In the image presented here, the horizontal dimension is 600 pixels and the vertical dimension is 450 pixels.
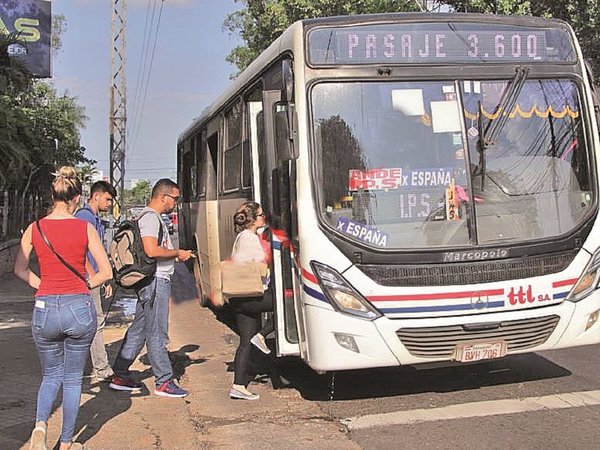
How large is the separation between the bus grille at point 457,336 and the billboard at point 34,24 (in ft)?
106

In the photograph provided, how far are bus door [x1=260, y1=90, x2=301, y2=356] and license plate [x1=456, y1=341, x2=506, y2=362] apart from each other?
134 centimetres

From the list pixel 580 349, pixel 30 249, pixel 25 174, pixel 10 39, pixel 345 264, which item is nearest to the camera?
pixel 30 249

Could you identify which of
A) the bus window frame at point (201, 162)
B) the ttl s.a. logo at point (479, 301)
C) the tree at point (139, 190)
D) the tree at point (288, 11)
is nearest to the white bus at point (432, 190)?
the ttl s.a. logo at point (479, 301)

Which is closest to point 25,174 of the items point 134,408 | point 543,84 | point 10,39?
point 10,39

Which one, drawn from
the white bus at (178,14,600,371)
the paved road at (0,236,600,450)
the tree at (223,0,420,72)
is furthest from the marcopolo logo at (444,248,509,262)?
the tree at (223,0,420,72)

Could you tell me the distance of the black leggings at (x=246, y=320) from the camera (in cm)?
666

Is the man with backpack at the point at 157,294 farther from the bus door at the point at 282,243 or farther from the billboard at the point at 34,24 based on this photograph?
the billboard at the point at 34,24

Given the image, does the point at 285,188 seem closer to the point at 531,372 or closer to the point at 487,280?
the point at 487,280

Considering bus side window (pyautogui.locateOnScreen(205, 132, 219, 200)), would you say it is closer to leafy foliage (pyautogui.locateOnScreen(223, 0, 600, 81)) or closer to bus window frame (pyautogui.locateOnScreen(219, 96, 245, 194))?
bus window frame (pyautogui.locateOnScreen(219, 96, 245, 194))

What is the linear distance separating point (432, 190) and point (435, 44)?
49.8 inches

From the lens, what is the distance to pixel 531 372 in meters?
7.43

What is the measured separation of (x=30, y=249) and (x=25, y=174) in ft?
58.1

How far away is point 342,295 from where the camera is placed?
596 cm

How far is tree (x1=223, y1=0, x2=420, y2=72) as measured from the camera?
20766 mm
